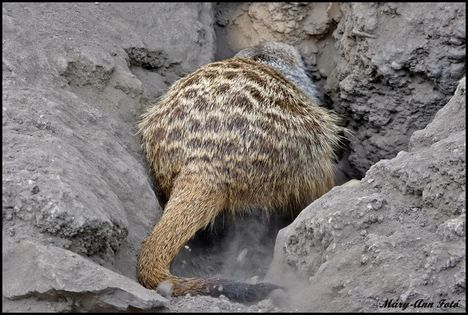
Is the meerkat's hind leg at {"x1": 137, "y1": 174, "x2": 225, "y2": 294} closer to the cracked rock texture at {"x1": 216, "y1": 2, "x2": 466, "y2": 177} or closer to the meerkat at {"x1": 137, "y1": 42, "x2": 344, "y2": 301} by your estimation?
the meerkat at {"x1": 137, "y1": 42, "x2": 344, "y2": 301}

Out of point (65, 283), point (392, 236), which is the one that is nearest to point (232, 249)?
point (392, 236)

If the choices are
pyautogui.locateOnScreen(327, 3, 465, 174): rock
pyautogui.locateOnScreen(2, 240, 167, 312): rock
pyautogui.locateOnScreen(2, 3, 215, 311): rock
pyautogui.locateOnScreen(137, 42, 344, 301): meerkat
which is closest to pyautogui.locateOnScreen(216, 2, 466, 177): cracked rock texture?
pyautogui.locateOnScreen(327, 3, 465, 174): rock

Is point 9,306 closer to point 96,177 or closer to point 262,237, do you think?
point 96,177

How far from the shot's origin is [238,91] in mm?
3428

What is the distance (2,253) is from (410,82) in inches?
85.2

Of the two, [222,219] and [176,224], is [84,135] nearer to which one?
[176,224]

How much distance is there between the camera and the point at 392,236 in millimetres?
2414

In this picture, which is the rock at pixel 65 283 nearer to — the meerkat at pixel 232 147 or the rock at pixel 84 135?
the rock at pixel 84 135

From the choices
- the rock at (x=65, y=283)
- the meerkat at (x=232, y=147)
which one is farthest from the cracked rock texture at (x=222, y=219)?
the meerkat at (x=232, y=147)

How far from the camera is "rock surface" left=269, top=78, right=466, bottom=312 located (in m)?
2.24

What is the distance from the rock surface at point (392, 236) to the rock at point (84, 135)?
0.54m

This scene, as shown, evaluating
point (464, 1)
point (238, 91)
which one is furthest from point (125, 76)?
point (464, 1)

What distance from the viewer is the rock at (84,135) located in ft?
7.39

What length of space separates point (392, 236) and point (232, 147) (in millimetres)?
1031
